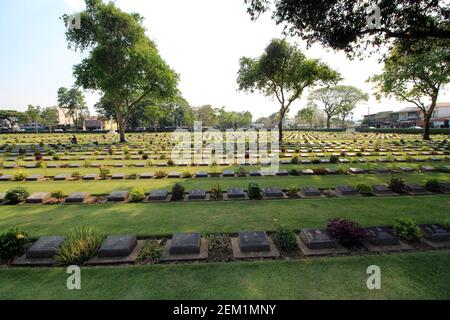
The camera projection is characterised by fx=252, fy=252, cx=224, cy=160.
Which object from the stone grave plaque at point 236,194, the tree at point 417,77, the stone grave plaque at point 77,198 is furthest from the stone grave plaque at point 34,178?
the tree at point 417,77

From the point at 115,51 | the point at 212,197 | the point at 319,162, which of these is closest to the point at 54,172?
the point at 212,197

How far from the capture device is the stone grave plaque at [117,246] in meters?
4.25

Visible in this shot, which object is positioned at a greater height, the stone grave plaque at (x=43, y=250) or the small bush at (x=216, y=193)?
the small bush at (x=216, y=193)

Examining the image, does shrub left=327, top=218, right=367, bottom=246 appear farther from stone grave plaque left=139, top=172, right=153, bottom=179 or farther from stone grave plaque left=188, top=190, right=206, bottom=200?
stone grave plaque left=139, top=172, right=153, bottom=179

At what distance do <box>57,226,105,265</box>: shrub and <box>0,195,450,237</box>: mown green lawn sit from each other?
87 cm

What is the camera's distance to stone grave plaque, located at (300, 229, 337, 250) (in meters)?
4.43

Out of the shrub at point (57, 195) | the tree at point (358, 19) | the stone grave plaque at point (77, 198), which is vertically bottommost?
the stone grave plaque at point (77, 198)

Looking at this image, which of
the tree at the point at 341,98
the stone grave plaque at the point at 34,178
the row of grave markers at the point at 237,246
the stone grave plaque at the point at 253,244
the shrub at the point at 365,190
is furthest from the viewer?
the tree at the point at 341,98

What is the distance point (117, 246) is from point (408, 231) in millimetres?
5250

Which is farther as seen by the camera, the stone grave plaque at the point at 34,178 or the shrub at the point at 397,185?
the stone grave plaque at the point at 34,178

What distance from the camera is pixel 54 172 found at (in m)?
12.1

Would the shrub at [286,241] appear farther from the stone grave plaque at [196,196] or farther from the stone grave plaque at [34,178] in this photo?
the stone grave plaque at [34,178]

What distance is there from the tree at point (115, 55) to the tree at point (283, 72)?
865 cm

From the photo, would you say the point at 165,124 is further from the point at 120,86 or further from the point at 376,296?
the point at 376,296
